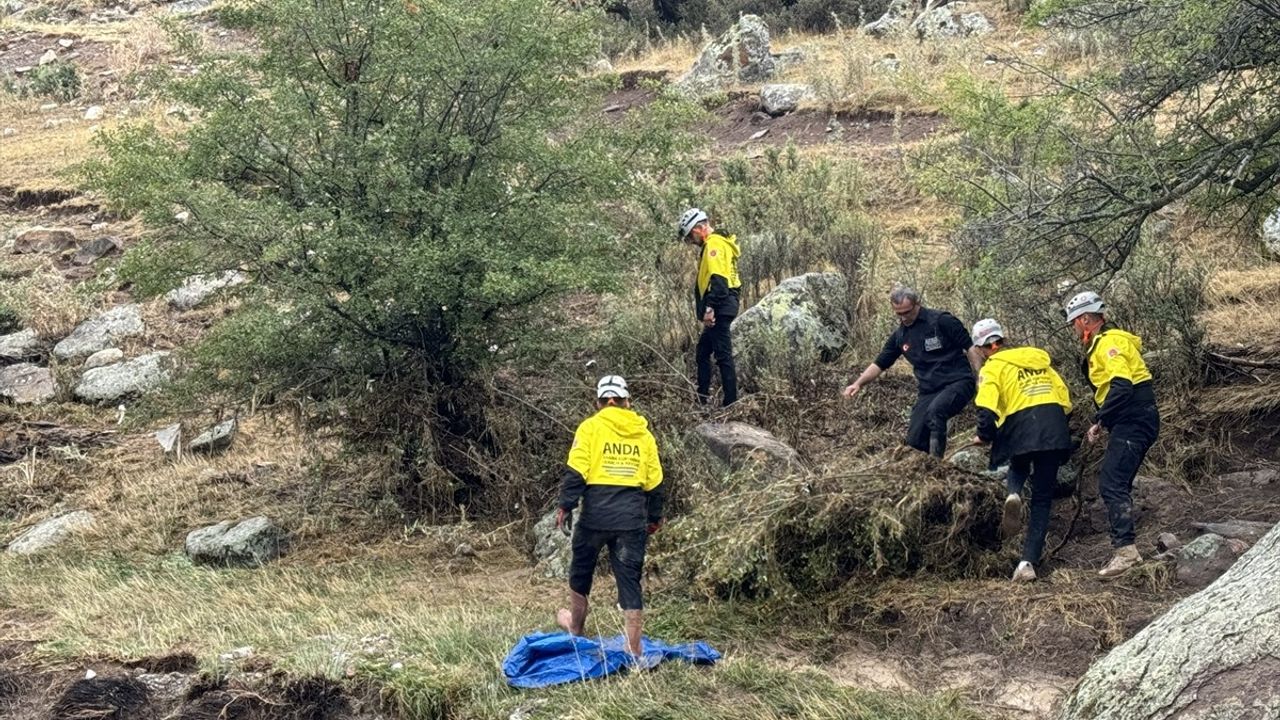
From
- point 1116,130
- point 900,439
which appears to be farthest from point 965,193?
point 900,439

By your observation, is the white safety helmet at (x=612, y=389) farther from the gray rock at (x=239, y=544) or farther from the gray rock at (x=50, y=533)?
the gray rock at (x=50, y=533)

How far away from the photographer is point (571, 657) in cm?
700

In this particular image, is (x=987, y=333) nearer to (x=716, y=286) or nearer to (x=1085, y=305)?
(x=1085, y=305)

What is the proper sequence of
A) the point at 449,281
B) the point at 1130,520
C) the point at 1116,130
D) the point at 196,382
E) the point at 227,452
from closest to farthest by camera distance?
1. the point at 1130,520
2. the point at 1116,130
3. the point at 449,281
4. the point at 196,382
5. the point at 227,452

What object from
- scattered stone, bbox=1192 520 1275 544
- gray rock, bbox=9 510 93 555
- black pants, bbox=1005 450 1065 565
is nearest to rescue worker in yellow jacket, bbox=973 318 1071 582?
black pants, bbox=1005 450 1065 565

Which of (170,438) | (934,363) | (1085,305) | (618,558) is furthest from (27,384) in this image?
(1085,305)

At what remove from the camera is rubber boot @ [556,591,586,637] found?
7.30 m

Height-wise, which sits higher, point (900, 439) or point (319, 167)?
point (319, 167)

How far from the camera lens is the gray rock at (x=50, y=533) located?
35.5ft

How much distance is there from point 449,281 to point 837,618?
4.01 metres

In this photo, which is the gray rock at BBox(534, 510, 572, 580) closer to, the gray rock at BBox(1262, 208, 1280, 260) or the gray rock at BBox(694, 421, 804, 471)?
the gray rock at BBox(694, 421, 804, 471)

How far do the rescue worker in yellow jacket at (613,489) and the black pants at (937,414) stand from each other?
2.50 meters

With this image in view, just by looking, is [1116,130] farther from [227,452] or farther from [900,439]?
[227,452]

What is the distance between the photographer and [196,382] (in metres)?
10.5
